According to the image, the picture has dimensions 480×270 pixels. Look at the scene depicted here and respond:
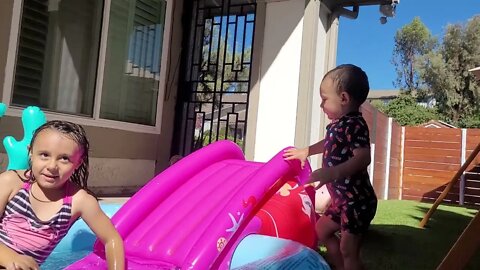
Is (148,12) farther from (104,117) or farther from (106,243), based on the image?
(106,243)

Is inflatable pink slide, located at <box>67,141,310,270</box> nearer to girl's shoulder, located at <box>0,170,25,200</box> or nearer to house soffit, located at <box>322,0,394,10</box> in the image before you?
girl's shoulder, located at <box>0,170,25,200</box>

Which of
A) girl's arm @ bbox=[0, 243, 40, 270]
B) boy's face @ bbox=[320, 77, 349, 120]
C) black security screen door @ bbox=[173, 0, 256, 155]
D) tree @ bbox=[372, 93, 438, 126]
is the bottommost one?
girl's arm @ bbox=[0, 243, 40, 270]

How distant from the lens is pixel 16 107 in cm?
500

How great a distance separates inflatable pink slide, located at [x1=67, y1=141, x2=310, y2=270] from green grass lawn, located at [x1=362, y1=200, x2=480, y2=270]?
53.2 inches

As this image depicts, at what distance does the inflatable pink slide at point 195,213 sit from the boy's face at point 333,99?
1.35ft

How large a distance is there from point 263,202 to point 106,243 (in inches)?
36.9

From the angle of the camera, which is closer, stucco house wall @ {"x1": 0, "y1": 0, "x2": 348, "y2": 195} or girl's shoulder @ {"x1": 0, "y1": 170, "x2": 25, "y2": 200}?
girl's shoulder @ {"x1": 0, "y1": 170, "x2": 25, "y2": 200}

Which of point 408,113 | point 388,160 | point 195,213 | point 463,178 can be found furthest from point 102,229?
point 408,113

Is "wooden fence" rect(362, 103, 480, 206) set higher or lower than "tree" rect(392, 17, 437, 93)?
lower

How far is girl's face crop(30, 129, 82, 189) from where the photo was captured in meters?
1.83

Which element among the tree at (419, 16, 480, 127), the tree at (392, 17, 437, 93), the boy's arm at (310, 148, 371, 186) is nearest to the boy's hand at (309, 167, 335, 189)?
the boy's arm at (310, 148, 371, 186)

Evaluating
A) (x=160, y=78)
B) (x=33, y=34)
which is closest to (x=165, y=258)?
(x=33, y=34)

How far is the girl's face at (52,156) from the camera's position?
1.83m

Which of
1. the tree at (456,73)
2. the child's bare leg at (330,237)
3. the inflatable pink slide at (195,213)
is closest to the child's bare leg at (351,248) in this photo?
the child's bare leg at (330,237)
